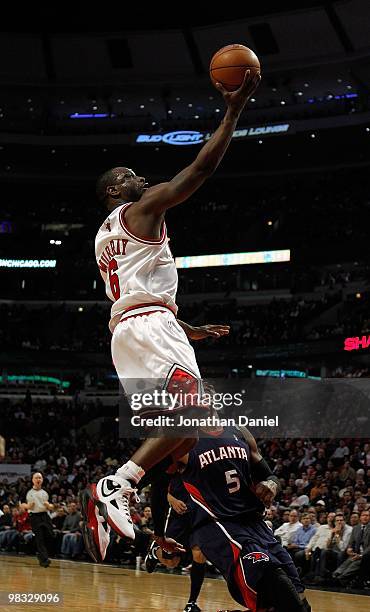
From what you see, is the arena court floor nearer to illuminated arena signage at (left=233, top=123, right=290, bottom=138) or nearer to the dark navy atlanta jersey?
the dark navy atlanta jersey

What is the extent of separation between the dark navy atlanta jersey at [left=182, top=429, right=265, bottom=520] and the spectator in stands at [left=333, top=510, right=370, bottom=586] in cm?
797

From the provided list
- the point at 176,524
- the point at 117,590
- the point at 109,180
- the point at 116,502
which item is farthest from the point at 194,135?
the point at 116,502

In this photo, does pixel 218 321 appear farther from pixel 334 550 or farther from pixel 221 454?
pixel 221 454

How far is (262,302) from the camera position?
36750 mm

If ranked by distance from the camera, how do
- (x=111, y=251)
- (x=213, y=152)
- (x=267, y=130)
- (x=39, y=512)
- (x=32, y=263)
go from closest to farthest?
(x=213, y=152) < (x=111, y=251) < (x=39, y=512) < (x=267, y=130) < (x=32, y=263)

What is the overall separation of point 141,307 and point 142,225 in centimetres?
48

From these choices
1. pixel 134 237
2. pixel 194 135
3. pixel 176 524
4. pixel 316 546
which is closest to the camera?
pixel 134 237

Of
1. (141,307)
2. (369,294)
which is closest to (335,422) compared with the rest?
(369,294)

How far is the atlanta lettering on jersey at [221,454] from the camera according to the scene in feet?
18.0

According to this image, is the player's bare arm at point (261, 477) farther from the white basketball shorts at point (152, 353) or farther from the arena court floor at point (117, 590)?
the arena court floor at point (117, 590)

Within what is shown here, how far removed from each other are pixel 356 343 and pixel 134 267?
25.4 metres

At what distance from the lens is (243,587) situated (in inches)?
200

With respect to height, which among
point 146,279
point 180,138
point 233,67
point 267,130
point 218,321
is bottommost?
point 146,279

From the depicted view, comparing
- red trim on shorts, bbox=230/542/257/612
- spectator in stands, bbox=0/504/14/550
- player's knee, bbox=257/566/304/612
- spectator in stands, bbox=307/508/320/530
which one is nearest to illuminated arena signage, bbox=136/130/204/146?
spectator in stands, bbox=0/504/14/550
